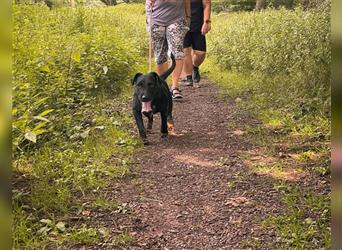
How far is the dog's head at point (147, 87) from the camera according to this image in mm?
4789

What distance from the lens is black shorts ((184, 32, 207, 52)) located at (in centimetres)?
854

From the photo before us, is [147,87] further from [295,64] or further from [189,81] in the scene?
[189,81]

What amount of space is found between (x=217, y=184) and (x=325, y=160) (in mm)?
1051

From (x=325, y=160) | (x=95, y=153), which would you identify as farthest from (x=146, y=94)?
(x=325, y=160)

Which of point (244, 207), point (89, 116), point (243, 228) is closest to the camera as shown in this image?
point (243, 228)

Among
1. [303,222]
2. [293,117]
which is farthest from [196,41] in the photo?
[303,222]

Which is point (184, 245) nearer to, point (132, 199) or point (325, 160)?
point (132, 199)

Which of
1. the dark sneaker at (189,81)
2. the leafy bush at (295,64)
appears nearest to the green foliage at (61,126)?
the dark sneaker at (189,81)

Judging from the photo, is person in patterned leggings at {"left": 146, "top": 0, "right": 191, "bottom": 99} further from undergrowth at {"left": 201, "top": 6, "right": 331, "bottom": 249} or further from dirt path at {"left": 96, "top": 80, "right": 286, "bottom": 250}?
dirt path at {"left": 96, "top": 80, "right": 286, "bottom": 250}

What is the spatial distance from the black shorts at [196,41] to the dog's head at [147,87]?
3722 millimetres

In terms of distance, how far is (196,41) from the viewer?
28.2ft

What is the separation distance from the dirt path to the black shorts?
364 centimetres

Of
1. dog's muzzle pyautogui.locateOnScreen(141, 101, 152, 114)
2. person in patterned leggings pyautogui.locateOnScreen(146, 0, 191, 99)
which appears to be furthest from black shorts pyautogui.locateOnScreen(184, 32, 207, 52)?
dog's muzzle pyautogui.locateOnScreen(141, 101, 152, 114)

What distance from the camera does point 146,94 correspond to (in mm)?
4789
